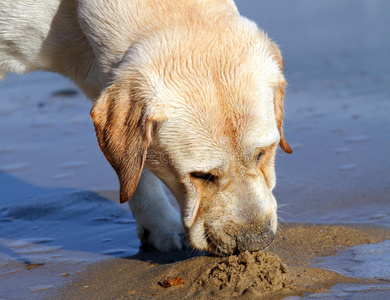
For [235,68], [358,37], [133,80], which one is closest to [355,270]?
[235,68]

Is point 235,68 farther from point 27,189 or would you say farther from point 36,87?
point 36,87

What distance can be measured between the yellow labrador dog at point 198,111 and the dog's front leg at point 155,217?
2.06 ft

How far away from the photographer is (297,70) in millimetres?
9906

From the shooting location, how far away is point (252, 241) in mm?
3639

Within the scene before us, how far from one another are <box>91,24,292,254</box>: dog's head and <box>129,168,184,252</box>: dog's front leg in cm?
69

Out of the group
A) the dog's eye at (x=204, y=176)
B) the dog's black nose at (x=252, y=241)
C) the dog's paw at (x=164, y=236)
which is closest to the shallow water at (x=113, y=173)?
the dog's paw at (x=164, y=236)

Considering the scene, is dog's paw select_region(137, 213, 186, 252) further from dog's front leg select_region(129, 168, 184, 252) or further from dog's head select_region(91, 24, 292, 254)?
dog's head select_region(91, 24, 292, 254)

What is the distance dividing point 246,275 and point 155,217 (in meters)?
1.38

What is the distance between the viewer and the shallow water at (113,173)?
4.64 m

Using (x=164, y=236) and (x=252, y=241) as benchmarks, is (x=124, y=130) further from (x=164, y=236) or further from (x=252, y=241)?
(x=164, y=236)

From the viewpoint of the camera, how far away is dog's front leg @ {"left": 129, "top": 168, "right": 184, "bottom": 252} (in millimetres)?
4555

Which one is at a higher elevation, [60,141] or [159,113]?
[159,113]

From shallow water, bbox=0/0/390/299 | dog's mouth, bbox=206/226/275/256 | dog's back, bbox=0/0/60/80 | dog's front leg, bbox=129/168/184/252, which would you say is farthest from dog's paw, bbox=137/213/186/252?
dog's back, bbox=0/0/60/80

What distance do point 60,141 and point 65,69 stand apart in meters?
2.73
